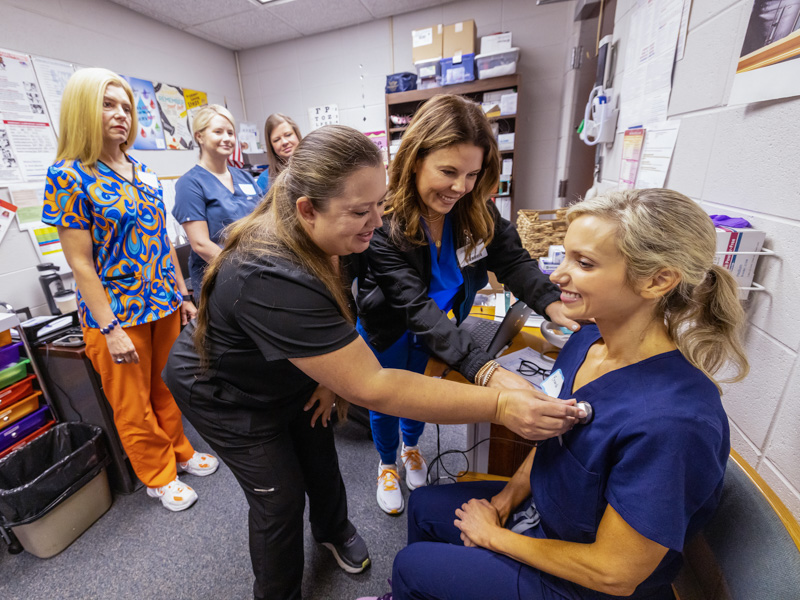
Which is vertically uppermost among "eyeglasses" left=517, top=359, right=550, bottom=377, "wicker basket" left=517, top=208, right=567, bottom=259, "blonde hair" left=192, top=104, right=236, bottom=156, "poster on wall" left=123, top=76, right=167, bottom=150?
"poster on wall" left=123, top=76, right=167, bottom=150

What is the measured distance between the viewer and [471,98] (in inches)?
123

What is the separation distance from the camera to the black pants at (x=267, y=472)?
1037mm

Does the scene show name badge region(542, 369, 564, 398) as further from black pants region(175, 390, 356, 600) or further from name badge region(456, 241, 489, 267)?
black pants region(175, 390, 356, 600)

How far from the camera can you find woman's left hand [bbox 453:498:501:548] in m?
0.89

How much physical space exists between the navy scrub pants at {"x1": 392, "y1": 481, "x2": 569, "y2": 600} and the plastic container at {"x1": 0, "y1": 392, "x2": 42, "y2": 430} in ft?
5.92


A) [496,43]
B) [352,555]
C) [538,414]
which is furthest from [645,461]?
[496,43]

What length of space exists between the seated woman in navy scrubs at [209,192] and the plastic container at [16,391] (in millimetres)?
843

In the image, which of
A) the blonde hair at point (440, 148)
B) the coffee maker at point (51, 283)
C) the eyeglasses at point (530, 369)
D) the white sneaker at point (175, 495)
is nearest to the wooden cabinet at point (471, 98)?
the blonde hair at point (440, 148)

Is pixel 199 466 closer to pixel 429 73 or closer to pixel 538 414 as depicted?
pixel 538 414

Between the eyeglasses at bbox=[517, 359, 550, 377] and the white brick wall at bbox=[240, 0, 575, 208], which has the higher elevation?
the white brick wall at bbox=[240, 0, 575, 208]

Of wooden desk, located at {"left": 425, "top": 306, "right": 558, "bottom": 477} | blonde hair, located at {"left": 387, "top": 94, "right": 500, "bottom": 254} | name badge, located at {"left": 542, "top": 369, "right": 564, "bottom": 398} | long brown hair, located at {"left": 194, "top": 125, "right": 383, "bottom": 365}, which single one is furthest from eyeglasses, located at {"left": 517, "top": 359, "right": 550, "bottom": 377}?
long brown hair, located at {"left": 194, "top": 125, "right": 383, "bottom": 365}

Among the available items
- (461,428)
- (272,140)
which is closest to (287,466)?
(461,428)

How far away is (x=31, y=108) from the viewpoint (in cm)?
229

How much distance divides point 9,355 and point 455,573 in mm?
2053
